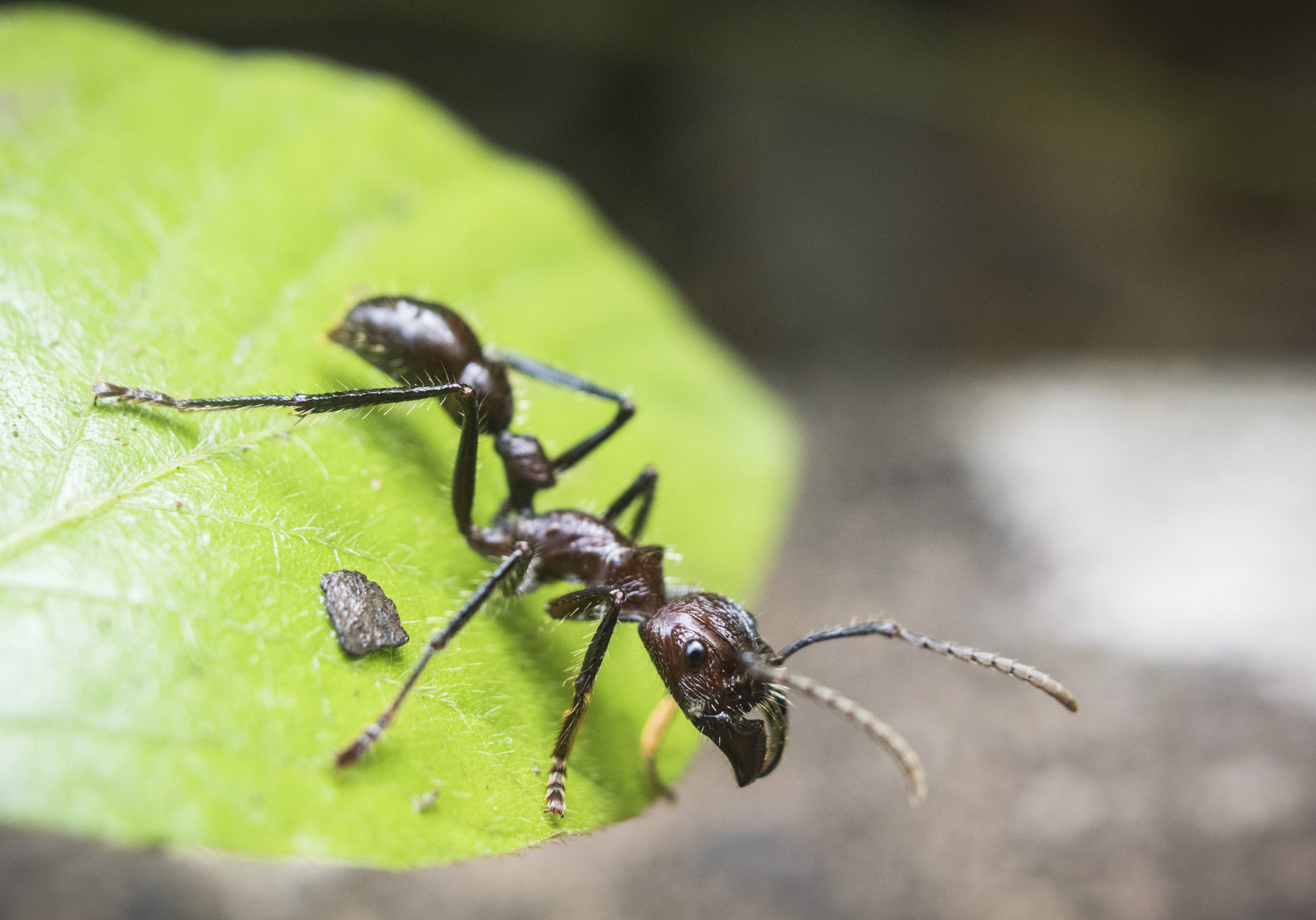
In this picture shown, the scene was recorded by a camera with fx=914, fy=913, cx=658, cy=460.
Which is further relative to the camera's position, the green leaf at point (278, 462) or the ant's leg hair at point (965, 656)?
the ant's leg hair at point (965, 656)

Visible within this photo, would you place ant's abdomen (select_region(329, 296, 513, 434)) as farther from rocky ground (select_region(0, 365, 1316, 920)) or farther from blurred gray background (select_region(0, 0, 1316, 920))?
rocky ground (select_region(0, 365, 1316, 920))

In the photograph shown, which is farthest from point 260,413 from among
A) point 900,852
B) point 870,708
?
point 870,708

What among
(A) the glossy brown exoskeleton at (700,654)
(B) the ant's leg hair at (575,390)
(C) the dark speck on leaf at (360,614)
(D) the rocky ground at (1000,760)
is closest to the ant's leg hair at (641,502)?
(B) the ant's leg hair at (575,390)

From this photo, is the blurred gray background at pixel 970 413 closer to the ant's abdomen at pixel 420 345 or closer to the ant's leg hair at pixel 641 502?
the ant's leg hair at pixel 641 502

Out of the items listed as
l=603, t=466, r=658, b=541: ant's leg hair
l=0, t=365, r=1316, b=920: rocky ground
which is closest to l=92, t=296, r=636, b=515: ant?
l=603, t=466, r=658, b=541: ant's leg hair

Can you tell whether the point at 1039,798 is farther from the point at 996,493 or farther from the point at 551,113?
the point at 551,113

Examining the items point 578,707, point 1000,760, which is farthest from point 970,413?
point 578,707
